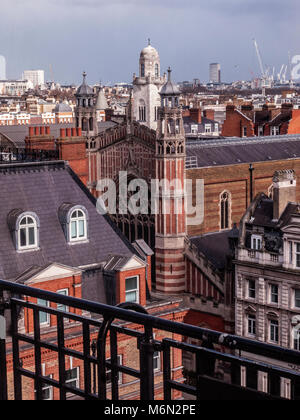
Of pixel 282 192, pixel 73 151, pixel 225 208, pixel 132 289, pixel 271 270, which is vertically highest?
pixel 73 151

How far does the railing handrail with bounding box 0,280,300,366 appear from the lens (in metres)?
4.12

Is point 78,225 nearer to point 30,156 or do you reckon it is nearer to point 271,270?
point 30,156

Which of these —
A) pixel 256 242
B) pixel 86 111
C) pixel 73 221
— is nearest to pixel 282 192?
pixel 256 242

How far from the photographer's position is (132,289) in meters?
19.6

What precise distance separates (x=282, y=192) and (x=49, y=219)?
13.4 m

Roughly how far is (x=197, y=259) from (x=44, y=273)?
17121mm

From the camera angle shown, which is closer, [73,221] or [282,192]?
[73,221]

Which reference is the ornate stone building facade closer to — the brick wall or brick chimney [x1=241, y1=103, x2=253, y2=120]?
the brick wall

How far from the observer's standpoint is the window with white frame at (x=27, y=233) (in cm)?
1852

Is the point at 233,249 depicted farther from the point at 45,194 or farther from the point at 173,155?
the point at 45,194

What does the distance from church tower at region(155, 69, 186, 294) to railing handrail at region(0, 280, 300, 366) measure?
28.6 m

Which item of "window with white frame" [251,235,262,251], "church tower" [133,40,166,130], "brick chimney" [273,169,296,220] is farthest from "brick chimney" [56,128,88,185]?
"church tower" [133,40,166,130]

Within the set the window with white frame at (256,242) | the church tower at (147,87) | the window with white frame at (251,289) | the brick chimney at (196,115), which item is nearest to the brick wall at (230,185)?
the window with white frame at (256,242)

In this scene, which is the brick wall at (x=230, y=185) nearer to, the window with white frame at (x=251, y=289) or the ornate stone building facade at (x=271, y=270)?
the ornate stone building facade at (x=271, y=270)
